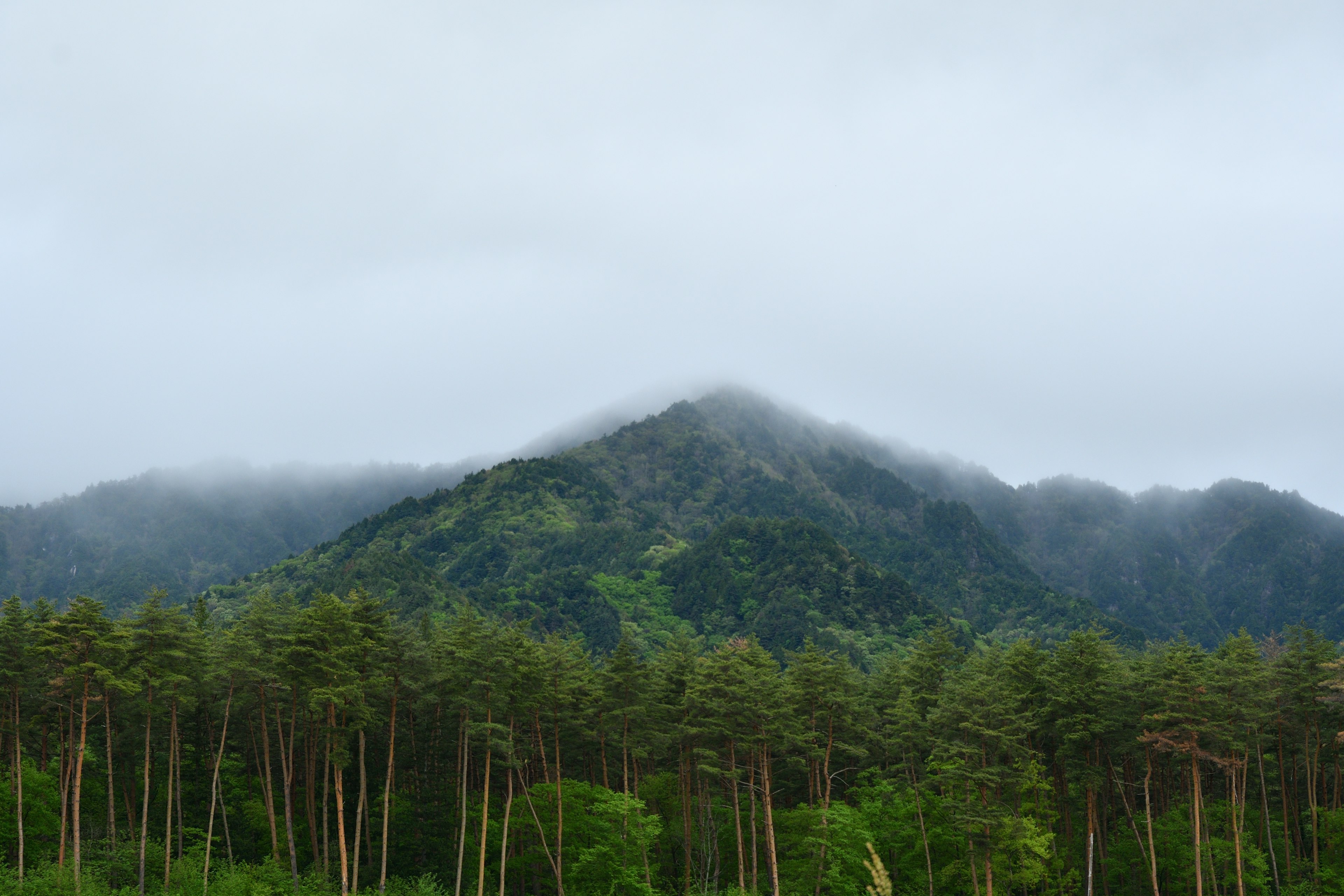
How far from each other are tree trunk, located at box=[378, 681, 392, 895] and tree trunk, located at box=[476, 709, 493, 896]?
5.33ft

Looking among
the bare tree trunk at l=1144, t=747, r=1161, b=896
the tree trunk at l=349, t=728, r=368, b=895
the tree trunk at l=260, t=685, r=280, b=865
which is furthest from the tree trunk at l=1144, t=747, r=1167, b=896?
the tree trunk at l=260, t=685, r=280, b=865

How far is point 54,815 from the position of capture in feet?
174

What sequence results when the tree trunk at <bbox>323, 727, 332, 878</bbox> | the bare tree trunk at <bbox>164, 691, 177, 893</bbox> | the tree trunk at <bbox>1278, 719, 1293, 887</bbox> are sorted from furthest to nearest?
the tree trunk at <bbox>1278, 719, 1293, 887</bbox> → the bare tree trunk at <bbox>164, 691, 177, 893</bbox> → the tree trunk at <bbox>323, 727, 332, 878</bbox>

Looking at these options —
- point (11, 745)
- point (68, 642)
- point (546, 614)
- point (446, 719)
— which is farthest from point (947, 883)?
point (546, 614)

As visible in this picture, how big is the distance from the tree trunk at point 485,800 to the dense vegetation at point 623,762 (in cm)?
40

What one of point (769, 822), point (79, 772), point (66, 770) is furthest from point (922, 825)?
point (66, 770)

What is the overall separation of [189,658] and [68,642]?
6.22 m

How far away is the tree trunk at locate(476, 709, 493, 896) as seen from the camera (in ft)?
168

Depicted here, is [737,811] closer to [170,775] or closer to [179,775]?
[179,775]

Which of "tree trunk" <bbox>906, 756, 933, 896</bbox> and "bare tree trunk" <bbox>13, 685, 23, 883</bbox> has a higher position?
"bare tree trunk" <bbox>13, 685, 23, 883</bbox>

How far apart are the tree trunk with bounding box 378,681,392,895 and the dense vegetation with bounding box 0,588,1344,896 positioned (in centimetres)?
58

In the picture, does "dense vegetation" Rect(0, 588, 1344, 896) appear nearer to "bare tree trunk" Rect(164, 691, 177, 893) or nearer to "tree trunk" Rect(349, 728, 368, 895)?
"bare tree trunk" Rect(164, 691, 177, 893)

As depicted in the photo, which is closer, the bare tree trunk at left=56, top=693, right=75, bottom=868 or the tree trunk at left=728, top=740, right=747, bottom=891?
the bare tree trunk at left=56, top=693, right=75, bottom=868

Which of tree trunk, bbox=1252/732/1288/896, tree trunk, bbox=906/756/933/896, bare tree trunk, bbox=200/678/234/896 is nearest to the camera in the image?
bare tree trunk, bbox=200/678/234/896
